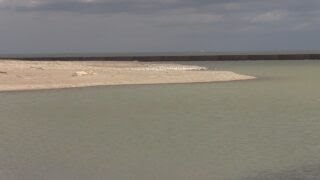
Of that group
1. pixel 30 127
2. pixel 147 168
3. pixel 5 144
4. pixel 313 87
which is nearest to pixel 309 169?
pixel 147 168

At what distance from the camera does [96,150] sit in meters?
14.2

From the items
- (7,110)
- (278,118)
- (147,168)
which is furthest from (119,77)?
(147,168)

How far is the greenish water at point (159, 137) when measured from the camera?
1181cm

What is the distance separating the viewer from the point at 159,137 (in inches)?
629

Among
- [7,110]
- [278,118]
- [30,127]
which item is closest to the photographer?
[30,127]

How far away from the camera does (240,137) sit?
619 inches

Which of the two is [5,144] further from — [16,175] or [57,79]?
[57,79]

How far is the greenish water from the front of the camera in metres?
11.8

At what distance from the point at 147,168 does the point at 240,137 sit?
432cm

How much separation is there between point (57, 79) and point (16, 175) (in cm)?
2672

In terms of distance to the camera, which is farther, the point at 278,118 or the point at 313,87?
the point at 313,87

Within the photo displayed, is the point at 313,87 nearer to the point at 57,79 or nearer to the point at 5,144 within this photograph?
the point at 57,79

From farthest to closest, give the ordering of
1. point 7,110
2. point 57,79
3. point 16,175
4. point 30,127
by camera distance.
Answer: point 57,79, point 7,110, point 30,127, point 16,175

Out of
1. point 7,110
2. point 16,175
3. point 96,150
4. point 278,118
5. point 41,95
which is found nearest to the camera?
point 16,175
